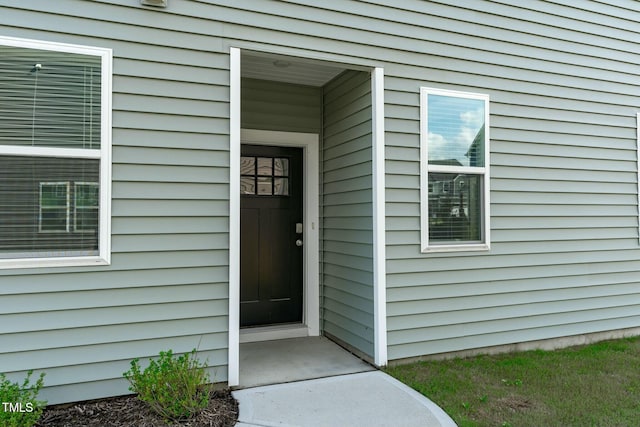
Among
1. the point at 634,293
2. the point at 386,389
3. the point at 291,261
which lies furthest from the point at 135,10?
the point at 634,293

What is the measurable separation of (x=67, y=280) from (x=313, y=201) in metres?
2.34

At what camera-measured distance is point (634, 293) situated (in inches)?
183

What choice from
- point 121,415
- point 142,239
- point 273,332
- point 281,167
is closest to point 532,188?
point 281,167

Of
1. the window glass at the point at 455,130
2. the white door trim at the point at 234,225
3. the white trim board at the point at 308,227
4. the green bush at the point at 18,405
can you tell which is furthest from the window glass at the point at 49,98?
the window glass at the point at 455,130

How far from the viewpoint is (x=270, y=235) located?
440 cm

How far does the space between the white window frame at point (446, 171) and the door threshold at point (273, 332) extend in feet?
4.98

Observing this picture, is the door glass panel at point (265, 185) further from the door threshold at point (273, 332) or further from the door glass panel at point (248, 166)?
the door threshold at point (273, 332)

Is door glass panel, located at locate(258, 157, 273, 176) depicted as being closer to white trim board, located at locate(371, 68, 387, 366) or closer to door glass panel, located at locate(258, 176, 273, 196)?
door glass panel, located at locate(258, 176, 273, 196)

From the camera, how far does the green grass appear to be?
271 centimetres

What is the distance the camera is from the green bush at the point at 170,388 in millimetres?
2510

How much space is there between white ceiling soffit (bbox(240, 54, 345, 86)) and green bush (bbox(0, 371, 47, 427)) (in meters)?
2.73

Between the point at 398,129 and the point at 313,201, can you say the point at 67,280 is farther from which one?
the point at 398,129

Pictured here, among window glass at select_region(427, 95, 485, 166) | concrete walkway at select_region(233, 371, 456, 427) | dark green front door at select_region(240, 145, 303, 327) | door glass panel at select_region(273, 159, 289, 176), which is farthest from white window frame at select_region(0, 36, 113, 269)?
window glass at select_region(427, 95, 485, 166)

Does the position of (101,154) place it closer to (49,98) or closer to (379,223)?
(49,98)
